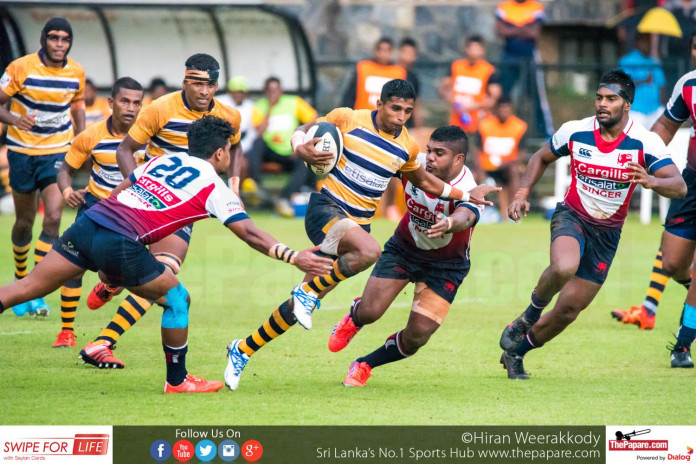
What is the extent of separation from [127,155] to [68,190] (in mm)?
702

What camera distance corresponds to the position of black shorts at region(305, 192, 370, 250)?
26.4 feet

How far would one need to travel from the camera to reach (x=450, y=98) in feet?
63.8

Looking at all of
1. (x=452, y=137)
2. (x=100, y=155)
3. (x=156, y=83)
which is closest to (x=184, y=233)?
(x=100, y=155)

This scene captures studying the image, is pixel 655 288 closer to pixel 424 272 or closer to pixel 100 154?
pixel 424 272

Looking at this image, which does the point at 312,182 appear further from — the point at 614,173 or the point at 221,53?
the point at 614,173

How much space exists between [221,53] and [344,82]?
8.40ft

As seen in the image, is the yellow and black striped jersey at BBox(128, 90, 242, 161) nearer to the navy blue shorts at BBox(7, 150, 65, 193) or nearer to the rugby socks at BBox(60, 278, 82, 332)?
the rugby socks at BBox(60, 278, 82, 332)

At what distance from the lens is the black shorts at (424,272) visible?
8.21m

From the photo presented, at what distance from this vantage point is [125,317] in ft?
28.0

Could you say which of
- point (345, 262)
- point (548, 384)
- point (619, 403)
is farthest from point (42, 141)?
point (619, 403)

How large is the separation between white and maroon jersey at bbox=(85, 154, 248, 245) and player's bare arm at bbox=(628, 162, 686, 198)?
9.56 feet

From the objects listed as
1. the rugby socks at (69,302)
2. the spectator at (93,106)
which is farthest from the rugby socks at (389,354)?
the spectator at (93,106)

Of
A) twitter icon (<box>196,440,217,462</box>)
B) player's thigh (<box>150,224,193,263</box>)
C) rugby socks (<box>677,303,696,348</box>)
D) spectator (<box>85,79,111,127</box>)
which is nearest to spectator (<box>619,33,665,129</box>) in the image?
spectator (<box>85,79,111,127</box>)

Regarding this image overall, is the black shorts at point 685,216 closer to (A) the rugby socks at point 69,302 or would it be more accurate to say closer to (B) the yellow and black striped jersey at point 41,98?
(A) the rugby socks at point 69,302
